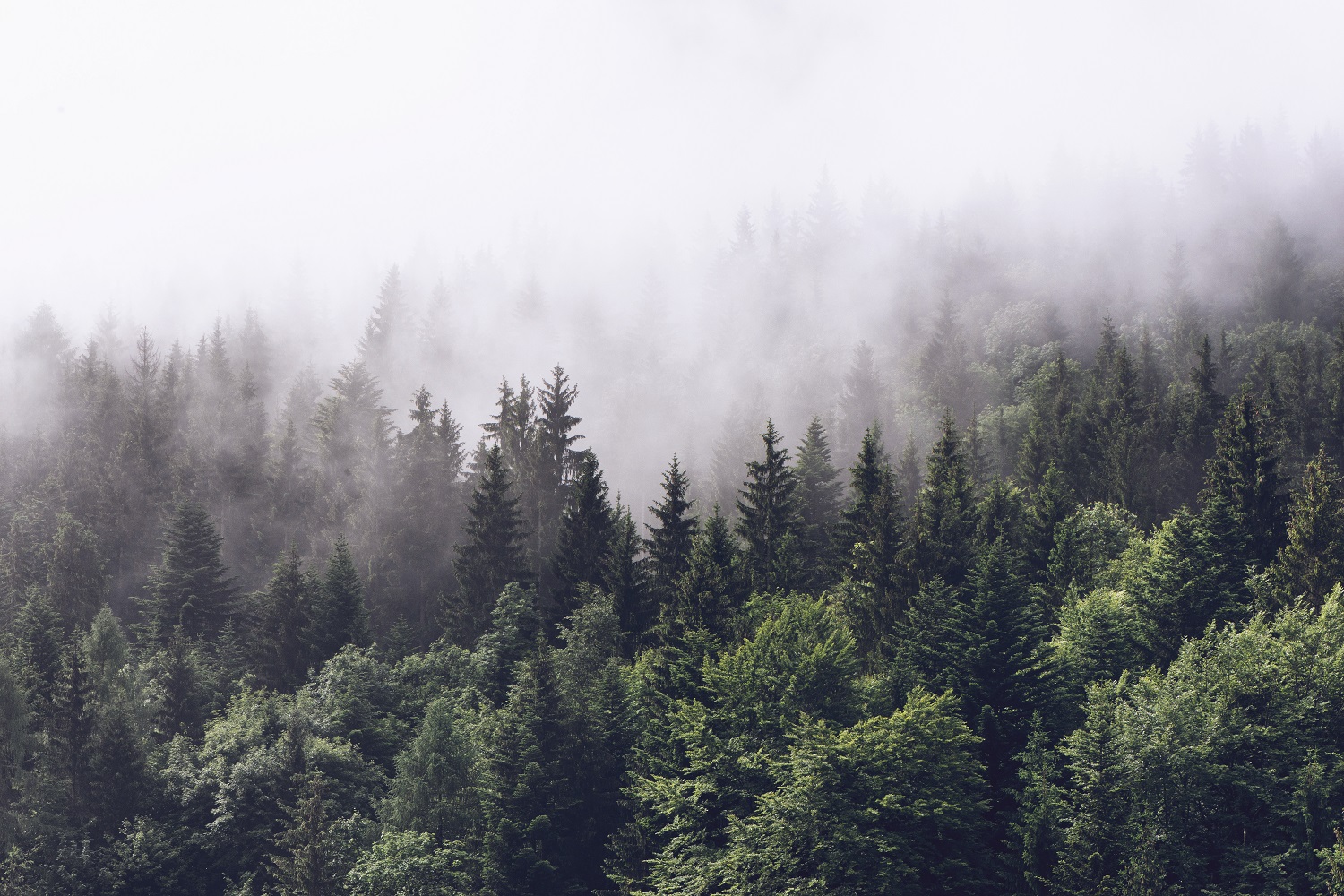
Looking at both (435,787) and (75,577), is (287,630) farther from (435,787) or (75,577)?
(75,577)

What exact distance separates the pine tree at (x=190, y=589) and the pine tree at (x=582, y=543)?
30.0 metres

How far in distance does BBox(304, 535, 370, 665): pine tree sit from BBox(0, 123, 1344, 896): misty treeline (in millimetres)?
257

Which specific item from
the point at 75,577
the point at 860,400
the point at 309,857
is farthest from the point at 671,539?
the point at 860,400

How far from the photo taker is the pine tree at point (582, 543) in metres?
79.1

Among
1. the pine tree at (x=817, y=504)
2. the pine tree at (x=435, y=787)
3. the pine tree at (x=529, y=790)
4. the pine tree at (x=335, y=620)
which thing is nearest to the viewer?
the pine tree at (x=529, y=790)

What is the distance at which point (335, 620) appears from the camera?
8169cm

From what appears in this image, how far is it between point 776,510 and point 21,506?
9412cm

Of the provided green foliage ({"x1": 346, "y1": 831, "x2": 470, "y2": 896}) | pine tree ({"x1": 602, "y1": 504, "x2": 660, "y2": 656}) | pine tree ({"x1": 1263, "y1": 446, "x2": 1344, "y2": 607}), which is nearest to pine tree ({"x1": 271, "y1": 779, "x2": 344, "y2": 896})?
green foliage ({"x1": 346, "y1": 831, "x2": 470, "y2": 896})

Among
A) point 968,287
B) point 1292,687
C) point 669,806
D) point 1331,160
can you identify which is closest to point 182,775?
point 669,806

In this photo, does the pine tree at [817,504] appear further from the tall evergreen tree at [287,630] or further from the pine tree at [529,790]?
the tall evergreen tree at [287,630]

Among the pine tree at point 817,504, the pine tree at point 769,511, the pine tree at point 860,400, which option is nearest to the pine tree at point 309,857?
the pine tree at point 769,511

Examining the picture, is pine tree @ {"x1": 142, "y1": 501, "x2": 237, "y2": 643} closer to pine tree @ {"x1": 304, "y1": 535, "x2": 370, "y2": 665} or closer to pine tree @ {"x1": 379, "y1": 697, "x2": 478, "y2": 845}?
pine tree @ {"x1": 304, "y1": 535, "x2": 370, "y2": 665}

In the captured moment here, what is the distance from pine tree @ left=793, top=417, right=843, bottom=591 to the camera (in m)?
78.6

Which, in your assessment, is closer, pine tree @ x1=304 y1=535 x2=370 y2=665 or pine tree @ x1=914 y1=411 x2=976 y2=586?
pine tree @ x1=914 y1=411 x2=976 y2=586
